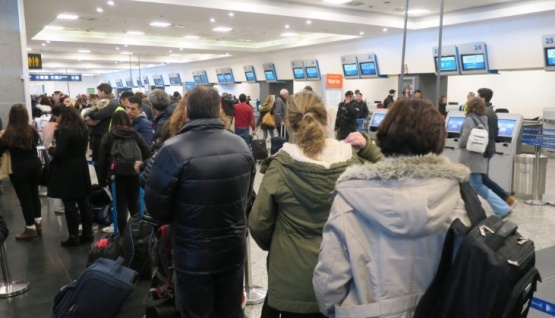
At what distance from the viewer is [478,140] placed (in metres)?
5.54

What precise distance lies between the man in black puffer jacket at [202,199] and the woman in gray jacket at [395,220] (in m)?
0.95

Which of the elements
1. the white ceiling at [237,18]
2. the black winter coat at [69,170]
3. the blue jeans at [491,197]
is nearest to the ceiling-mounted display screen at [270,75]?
the white ceiling at [237,18]

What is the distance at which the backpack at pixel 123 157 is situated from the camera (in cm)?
430

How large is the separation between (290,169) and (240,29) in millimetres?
13287

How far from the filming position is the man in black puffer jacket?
224 centimetres

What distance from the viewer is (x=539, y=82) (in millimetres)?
12523

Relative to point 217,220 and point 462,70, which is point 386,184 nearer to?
point 217,220

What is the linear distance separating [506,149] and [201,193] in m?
5.91

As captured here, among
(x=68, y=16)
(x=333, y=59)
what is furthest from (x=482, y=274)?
(x=333, y=59)

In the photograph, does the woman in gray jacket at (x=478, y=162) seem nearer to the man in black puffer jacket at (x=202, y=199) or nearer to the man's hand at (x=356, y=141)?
the man's hand at (x=356, y=141)

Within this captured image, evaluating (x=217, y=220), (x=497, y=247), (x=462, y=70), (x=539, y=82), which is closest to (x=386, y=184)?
(x=497, y=247)

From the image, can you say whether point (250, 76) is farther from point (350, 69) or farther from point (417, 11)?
point (417, 11)

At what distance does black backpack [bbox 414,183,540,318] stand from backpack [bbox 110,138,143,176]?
3.49m

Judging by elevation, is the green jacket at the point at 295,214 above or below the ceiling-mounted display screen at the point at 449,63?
below
